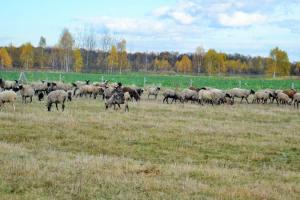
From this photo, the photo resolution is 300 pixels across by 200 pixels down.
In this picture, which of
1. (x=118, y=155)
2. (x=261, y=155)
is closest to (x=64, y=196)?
(x=118, y=155)

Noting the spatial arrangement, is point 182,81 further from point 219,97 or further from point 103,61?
point 103,61

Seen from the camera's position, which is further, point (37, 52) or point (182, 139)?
point (37, 52)

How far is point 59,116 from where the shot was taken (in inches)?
958

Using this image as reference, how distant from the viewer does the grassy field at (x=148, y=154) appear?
10.9 meters

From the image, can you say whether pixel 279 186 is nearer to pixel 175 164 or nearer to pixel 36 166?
pixel 175 164

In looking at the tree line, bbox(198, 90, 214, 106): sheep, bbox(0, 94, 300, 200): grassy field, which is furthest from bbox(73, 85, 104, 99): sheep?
the tree line

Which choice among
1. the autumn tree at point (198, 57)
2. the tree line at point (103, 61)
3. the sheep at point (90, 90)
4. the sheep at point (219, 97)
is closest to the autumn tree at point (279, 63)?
the tree line at point (103, 61)

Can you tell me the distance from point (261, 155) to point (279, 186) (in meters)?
4.95

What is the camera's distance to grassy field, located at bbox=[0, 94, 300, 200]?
10.9m

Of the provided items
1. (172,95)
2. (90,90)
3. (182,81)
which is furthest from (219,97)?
(182,81)

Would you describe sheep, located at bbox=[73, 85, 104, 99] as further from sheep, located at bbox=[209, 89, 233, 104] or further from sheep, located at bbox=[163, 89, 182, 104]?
sheep, located at bbox=[209, 89, 233, 104]

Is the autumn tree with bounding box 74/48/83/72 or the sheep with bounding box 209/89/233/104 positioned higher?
the autumn tree with bounding box 74/48/83/72

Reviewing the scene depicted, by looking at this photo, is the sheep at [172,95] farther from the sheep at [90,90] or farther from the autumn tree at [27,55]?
the autumn tree at [27,55]

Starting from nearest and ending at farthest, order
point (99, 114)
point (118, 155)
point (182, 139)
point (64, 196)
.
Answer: point (64, 196)
point (118, 155)
point (182, 139)
point (99, 114)
